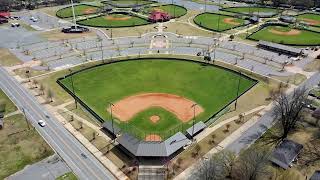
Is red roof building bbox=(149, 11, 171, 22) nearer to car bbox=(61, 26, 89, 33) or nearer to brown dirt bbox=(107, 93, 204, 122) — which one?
car bbox=(61, 26, 89, 33)

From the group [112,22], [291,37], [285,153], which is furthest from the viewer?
[112,22]

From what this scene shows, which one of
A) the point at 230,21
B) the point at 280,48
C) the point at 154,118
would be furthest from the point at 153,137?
the point at 230,21

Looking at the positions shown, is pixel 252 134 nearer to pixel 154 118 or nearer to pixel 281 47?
pixel 154 118

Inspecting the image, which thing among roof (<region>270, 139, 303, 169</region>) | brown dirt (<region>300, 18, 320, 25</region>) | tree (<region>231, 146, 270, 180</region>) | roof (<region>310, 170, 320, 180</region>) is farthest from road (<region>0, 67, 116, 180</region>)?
brown dirt (<region>300, 18, 320, 25</region>)

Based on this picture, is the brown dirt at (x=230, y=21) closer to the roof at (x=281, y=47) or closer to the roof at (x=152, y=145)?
the roof at (x=281, y=47)

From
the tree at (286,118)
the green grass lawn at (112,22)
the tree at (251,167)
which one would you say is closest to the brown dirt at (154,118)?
the tree at (251,167)

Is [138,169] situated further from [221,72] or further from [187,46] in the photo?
[187,46]
